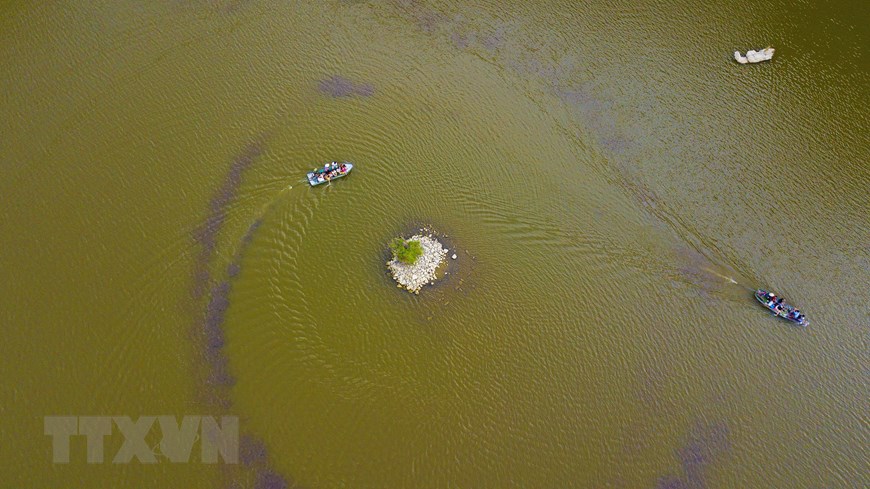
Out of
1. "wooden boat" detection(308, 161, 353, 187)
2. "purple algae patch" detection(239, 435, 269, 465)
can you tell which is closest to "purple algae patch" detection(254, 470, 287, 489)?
"purple algae patch" detection(239, 435, 269, 465)

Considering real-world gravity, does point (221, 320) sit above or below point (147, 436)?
above

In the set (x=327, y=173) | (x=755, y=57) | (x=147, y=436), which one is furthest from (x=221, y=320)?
(x=755, y=57)

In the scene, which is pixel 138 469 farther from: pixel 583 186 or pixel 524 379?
pixel 583 186

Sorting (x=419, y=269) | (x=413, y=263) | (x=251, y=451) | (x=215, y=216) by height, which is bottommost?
(x=251, y=451)

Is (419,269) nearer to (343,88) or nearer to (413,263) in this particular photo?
(413,263)

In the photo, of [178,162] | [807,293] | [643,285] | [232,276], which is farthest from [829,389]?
[178,162]

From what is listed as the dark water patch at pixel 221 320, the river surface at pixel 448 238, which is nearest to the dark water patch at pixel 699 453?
the river surface at pixel 448 238
